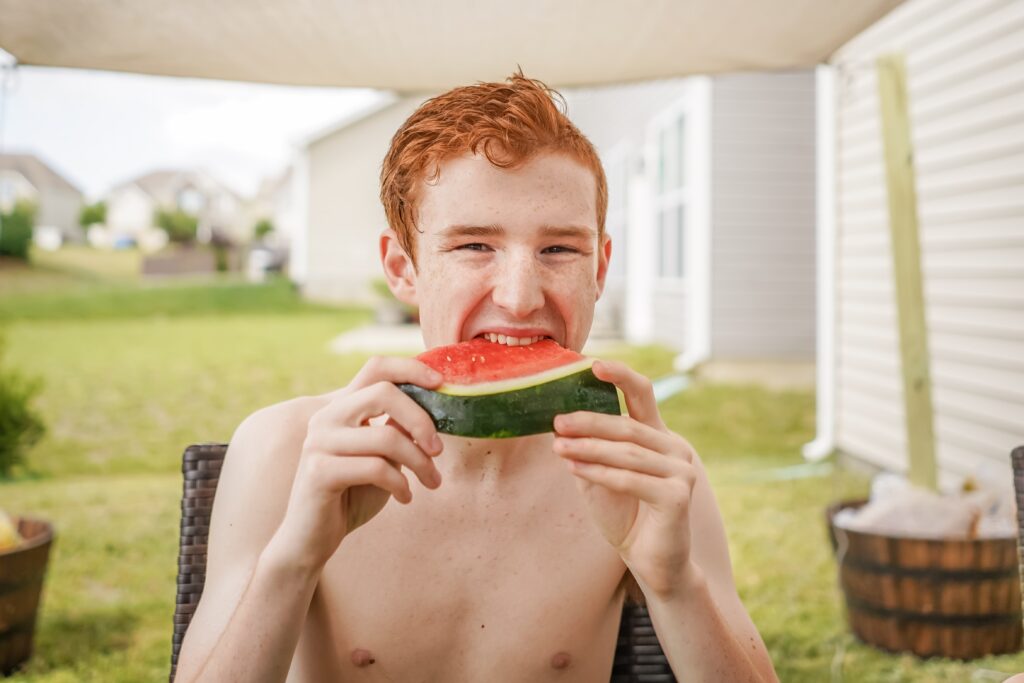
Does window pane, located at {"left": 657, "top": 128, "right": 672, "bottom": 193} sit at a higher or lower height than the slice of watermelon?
higher

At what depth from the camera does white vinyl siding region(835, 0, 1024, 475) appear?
5941 mm

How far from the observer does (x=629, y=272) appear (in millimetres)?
18359

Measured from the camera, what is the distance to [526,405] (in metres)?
1.43

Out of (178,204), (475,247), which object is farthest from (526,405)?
(178,204)

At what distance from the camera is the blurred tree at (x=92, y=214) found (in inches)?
1164

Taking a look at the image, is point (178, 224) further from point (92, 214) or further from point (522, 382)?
point (522, 382)

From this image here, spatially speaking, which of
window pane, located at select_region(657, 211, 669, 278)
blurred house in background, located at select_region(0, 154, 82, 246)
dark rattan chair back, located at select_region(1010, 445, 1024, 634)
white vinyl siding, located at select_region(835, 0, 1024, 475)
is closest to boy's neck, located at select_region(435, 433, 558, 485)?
dark rattan chair back, located at select_region(1010, 445, 1024, 634)

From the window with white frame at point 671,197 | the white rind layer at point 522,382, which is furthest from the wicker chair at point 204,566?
the window with white frame at point 671,197

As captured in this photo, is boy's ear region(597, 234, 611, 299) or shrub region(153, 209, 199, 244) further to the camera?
shrub region(153, 209, 199, 244)

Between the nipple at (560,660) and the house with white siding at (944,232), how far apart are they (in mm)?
3383

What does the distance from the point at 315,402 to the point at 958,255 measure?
6.14m

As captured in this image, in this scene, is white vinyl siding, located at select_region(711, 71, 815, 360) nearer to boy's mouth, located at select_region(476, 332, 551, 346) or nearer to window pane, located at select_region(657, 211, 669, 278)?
window pane, located at select_region(657, 211, 669, 278)

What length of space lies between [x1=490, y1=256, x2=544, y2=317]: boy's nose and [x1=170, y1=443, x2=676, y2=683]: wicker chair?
0.93 meters

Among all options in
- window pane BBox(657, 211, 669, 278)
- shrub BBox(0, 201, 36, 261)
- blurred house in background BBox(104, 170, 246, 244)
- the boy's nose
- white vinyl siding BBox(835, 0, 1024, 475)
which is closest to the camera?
the boy's nose
